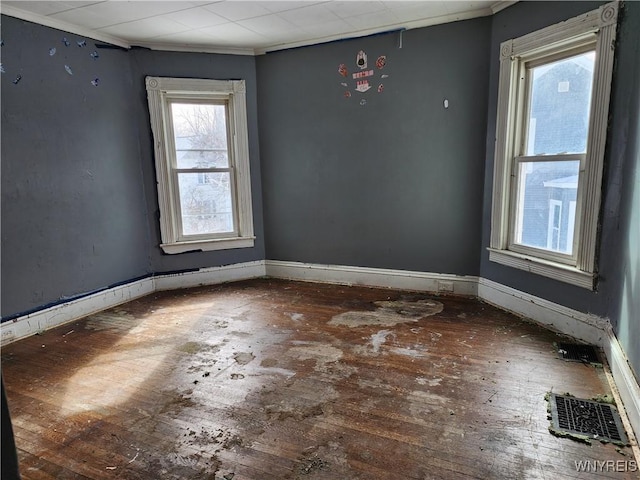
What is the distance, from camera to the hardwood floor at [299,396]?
1.77 m

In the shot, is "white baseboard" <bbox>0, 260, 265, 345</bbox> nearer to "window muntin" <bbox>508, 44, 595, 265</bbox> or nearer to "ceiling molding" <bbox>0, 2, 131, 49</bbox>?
"ceiling molding" <bbox>0, 2, 131, 49</bbox>

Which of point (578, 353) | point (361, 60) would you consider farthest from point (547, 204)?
point (361, 60)

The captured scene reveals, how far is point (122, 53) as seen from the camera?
13.1ft

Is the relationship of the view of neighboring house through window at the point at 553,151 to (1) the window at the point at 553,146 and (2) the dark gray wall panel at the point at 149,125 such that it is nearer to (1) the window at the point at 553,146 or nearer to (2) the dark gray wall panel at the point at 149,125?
(1) the window at the point at 553,146

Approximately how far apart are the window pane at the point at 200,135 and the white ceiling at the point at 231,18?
0.65m

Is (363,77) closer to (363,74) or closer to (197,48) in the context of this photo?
(363,74)

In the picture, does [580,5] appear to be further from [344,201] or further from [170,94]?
[170,94]

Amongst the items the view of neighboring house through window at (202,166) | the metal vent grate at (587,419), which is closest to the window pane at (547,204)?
the metal vent grate at (587,419)

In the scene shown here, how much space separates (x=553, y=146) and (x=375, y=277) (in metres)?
2.16

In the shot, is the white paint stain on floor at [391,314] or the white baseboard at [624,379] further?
→ the white paint stain on floor at [391,314]

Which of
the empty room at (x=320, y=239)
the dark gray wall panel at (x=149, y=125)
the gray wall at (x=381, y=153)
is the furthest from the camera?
the dark gray wall panel at (x=149, y=125)

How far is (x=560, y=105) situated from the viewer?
9.76 feet

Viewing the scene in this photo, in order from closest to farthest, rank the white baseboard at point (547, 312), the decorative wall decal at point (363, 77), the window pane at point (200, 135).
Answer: the white baseboard at point (547, 312) < the decorative wall decal at point (363, 77) < the window pane at point (200, 135)

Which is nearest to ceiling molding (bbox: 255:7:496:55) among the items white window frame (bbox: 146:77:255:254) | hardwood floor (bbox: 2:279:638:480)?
white window frame (bbox: 146:77:255:254)
